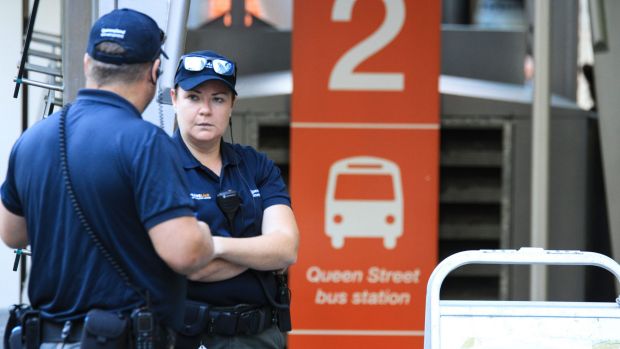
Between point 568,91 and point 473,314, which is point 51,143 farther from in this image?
point 568,91

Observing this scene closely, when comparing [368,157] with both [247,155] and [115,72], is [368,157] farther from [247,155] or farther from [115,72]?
[115,72]

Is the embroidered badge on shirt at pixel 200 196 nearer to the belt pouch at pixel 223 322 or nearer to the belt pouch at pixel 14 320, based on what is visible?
the belt pouch at pixel 223 322

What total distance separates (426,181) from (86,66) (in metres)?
3.80

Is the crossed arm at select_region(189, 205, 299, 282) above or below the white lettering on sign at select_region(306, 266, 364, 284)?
above

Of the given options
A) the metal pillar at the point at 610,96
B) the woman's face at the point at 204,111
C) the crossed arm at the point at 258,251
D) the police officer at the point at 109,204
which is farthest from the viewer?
the metal pillar at the point at 610,96

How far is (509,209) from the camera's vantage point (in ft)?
23.2

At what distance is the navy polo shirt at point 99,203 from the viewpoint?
8.54 ft

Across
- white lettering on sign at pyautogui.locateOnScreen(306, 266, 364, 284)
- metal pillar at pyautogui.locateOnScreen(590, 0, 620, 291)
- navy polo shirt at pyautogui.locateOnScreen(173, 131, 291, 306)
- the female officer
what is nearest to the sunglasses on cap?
the female officer

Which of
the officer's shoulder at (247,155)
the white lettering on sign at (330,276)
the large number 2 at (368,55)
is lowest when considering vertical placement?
the white lettering on sign at (330,276)

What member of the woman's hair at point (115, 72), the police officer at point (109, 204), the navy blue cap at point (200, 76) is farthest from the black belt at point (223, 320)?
the woman's hair at point (115, 72)

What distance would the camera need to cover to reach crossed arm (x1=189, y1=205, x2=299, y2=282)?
10.4 ft

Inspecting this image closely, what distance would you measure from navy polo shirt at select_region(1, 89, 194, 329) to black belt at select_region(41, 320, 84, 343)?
0.9 inches

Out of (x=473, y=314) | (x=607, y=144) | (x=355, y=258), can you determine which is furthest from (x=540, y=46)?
(x=473, y=314)

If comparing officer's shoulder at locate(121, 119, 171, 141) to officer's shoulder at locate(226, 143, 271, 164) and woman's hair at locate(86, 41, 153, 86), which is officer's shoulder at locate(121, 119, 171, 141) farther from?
officer's shoulder at locate(226, 143, 271, 164)
